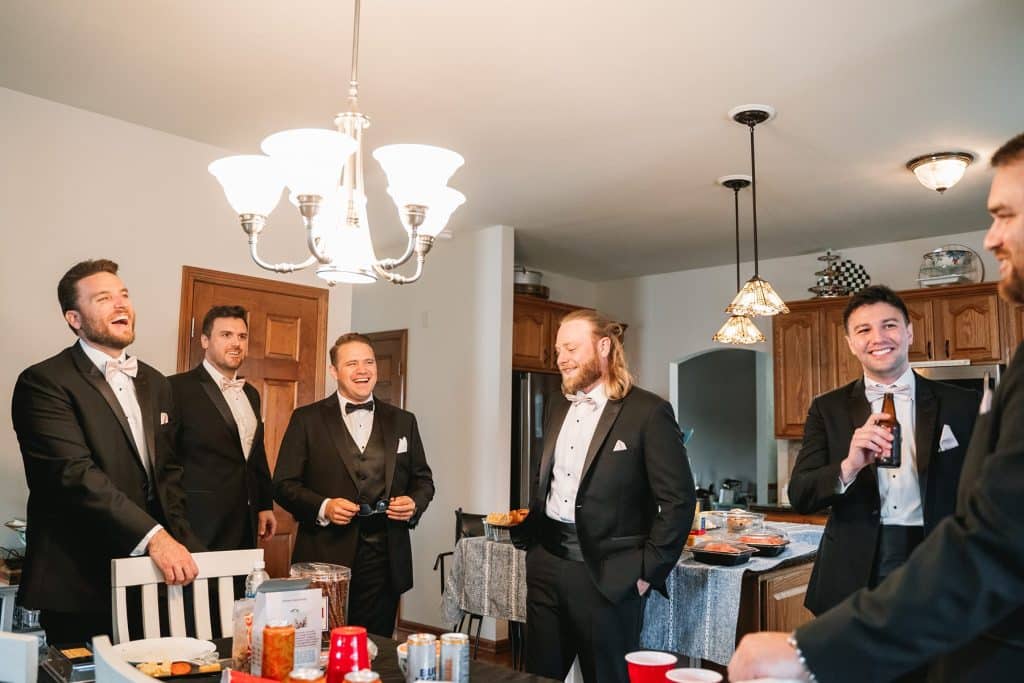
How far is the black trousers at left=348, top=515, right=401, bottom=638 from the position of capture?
3.01 m

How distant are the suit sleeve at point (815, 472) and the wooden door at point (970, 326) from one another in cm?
330

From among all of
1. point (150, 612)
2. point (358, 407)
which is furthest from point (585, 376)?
point (150, 612)

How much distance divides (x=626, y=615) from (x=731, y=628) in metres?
0.45

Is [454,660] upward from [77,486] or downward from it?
downward

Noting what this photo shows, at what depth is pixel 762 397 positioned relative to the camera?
7.27 meters

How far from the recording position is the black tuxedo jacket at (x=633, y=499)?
2467 millimetres

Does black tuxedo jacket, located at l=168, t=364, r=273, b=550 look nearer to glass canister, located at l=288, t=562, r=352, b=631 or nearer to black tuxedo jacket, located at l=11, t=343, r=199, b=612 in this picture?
black tuxedo jacket, located at l=11, t=343, r=199, b=612

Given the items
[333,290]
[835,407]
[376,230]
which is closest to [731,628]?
[835,407]

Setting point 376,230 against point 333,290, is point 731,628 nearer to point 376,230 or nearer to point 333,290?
point 333,290

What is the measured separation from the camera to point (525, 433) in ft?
18.5

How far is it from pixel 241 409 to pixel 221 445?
0.25 metres

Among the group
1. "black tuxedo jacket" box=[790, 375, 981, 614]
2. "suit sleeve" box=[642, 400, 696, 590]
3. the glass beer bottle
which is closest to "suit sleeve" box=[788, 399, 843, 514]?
"black tuxedo jacket" box=[790, 375, 981, 614]

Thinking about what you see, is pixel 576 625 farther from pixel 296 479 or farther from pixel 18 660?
pixel 18 660

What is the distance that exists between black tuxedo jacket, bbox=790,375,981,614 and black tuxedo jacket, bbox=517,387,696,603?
0.39m
